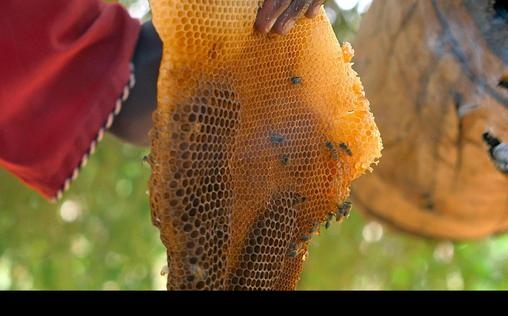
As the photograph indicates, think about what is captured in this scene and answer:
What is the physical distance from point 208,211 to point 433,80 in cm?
49

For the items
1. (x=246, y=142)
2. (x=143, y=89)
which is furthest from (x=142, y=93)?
(x=246, y=142)

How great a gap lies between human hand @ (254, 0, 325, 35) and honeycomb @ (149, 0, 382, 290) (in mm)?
10

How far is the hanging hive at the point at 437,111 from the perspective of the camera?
103 cm

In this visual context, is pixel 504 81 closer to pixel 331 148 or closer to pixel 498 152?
pixel 498 152

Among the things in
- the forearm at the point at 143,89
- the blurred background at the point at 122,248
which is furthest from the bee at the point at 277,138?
the blurred background at the point at 122,248

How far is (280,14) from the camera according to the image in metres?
0.82

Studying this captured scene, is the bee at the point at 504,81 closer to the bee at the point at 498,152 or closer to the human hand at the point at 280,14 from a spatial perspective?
the bee at the point at 498,152

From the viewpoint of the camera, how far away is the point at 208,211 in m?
0.76

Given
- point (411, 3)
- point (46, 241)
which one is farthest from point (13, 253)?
point (411, 3)

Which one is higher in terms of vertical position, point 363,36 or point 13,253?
point 363,36

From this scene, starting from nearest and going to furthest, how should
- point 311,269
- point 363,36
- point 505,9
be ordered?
point 505,9
point 363,36
point 311,269

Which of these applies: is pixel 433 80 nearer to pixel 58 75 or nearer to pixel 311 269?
pixel 58 75

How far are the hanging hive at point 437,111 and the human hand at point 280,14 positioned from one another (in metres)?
0.30

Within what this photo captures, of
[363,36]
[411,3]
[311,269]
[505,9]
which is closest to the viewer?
[505,9]
